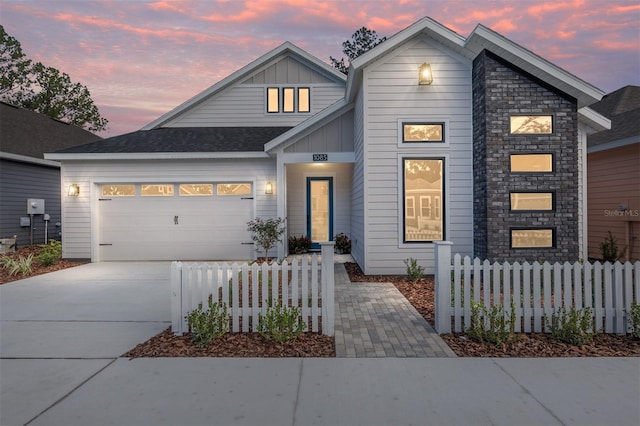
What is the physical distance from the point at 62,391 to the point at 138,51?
14.7 meters

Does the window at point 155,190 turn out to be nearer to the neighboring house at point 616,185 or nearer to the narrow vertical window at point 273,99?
the narrow vertical window at point 273,99

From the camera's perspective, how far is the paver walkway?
4.09m

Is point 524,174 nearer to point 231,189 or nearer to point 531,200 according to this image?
point 531,200

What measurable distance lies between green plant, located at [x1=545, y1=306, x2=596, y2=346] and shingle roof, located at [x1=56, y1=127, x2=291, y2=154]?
8.92 m

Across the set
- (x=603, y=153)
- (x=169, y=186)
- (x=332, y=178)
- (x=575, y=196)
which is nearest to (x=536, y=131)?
(x=575, y=196)

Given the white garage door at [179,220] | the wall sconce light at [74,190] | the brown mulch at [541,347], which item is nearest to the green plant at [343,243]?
the white garage door at [179,220]

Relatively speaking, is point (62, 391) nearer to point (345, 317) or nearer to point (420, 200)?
point (345, 317)

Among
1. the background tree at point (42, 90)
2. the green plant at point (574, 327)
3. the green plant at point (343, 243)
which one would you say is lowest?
the green plant at point (574, 327)

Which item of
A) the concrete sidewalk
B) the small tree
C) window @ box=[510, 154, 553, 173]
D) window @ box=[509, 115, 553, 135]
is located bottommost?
the concrete sidewalk

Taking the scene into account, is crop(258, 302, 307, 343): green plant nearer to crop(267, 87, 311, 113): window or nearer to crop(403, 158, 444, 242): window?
crop(403, 158, 444, 242): window

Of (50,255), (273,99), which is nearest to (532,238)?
(273,99)

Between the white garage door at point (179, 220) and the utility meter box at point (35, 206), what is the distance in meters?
4.75

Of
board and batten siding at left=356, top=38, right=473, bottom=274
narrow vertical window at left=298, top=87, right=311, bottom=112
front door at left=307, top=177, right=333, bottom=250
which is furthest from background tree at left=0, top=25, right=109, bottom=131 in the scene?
board and batten siding at left=356, top=38, right=473, bottom=274

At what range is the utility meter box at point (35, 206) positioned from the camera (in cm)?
1410
